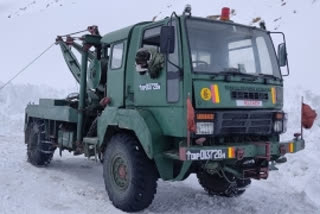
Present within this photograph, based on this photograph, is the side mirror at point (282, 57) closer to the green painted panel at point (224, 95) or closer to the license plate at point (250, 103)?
the green painted panel at point (224, 95)

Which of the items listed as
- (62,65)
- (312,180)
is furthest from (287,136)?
(62,65)

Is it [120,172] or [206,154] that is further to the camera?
[120,172]

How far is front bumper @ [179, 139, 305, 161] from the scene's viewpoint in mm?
5527

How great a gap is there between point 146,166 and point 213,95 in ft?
4.58

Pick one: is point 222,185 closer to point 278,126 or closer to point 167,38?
point 278,126

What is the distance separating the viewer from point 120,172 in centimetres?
665

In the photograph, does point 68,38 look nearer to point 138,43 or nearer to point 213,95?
point 138,43

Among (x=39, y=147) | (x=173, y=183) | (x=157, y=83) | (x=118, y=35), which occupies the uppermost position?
(x=118, y=35)

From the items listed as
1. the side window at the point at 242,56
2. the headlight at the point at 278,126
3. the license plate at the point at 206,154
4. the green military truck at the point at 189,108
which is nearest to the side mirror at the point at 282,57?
the green military truck at the point at 189,108

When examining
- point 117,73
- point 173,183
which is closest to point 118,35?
point 117,73

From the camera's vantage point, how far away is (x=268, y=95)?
6.51 meters

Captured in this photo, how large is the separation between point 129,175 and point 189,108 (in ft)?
4.88

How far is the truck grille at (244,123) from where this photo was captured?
5844mm

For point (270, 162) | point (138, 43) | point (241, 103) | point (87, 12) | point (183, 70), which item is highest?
point (87, 12)
